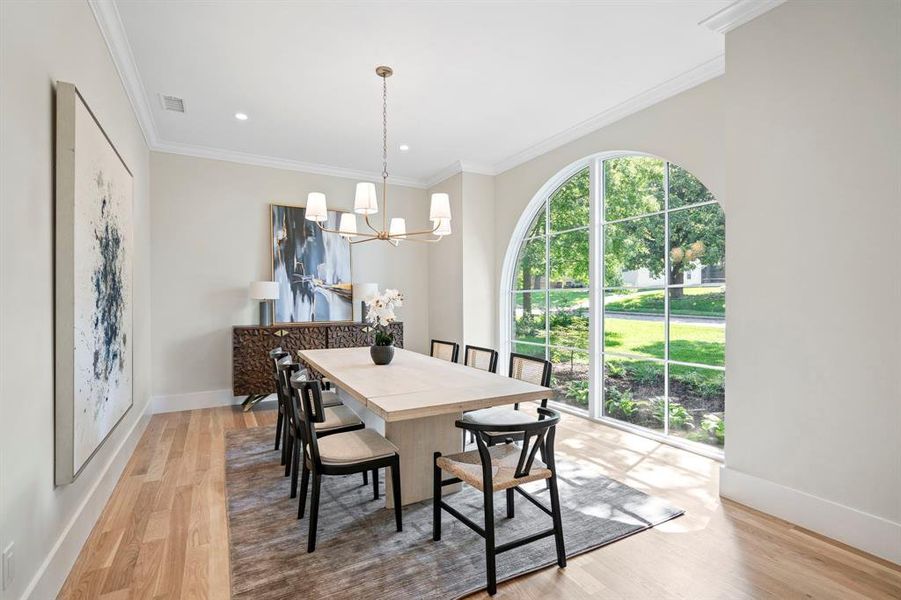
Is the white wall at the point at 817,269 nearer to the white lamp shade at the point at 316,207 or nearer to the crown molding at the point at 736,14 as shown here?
the crown molding at the point at 736,14

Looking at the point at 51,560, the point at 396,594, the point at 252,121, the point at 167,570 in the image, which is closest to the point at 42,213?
the point at 51,560

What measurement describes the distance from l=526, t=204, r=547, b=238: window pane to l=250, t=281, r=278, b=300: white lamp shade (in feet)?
10.2

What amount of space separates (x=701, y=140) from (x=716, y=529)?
273 centimetres

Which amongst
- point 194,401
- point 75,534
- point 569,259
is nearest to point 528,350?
point 569,259

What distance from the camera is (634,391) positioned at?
14.0 ft

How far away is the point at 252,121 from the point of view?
4.26 metres

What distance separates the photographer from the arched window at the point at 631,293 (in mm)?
3631

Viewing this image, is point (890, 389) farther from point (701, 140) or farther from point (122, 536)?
point (122, 536)

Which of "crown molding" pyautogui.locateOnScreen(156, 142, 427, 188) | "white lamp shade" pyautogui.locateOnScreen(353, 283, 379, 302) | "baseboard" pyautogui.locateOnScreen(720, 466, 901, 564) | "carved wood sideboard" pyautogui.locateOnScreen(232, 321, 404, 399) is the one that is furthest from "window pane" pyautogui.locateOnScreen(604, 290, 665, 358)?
"crown molding" pyautogui.locateOnScreen(156, 142, 427, 188)

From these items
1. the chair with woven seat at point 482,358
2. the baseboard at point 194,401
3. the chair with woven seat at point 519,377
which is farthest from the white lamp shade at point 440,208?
the baseboard at point 194,401

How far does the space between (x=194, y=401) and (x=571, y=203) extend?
15.7 feet

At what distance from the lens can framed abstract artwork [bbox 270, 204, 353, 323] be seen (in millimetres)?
5395

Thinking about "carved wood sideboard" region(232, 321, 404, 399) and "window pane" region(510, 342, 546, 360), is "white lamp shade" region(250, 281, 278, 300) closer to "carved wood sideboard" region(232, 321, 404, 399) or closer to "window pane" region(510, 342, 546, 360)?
"carved wood sideboard" region(232, 321, 404, 399)

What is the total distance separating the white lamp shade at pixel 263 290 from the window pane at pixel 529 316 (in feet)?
9.60
